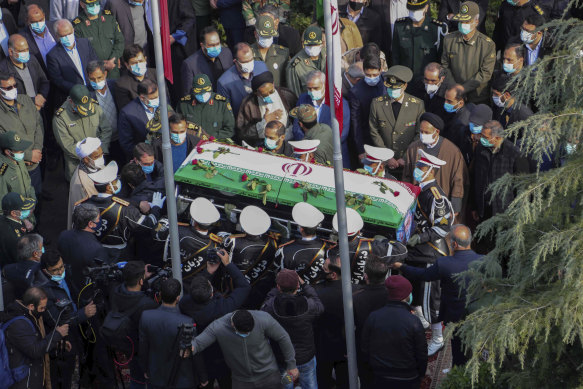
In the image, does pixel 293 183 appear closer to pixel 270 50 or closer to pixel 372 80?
pixel 372 80

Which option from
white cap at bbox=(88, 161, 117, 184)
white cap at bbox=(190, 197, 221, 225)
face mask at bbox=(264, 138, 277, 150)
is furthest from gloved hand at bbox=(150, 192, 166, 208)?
face mask at bbox=(264, 138, 277, 150)

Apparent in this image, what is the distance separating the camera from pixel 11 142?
10.5 meters

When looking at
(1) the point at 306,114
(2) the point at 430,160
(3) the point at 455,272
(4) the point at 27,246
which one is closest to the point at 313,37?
(1) the point at 306,114

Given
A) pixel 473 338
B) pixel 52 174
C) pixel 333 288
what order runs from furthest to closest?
pixel 52 174
pixel 333 288
pixel 473 338

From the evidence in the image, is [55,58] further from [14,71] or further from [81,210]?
[81,210]

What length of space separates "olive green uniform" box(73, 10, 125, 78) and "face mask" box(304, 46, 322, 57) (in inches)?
97.7

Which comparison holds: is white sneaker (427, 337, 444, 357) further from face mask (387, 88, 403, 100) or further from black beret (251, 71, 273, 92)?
black beret (251, 71, 273, 92)

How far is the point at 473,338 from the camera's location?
6.23 metres

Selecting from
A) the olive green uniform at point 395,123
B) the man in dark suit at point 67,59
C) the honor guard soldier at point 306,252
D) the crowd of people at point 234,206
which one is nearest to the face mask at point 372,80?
the crowd of people at point 234,206

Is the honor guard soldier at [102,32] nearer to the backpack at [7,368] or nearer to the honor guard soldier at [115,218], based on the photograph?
the honor guard soldier at [115,218]

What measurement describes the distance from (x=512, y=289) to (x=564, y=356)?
21.0 inches

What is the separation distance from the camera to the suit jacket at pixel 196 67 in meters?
12.2

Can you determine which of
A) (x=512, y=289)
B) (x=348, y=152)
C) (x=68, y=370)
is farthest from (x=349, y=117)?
(x=512, y=289)

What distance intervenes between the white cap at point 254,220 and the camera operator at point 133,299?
122cm
